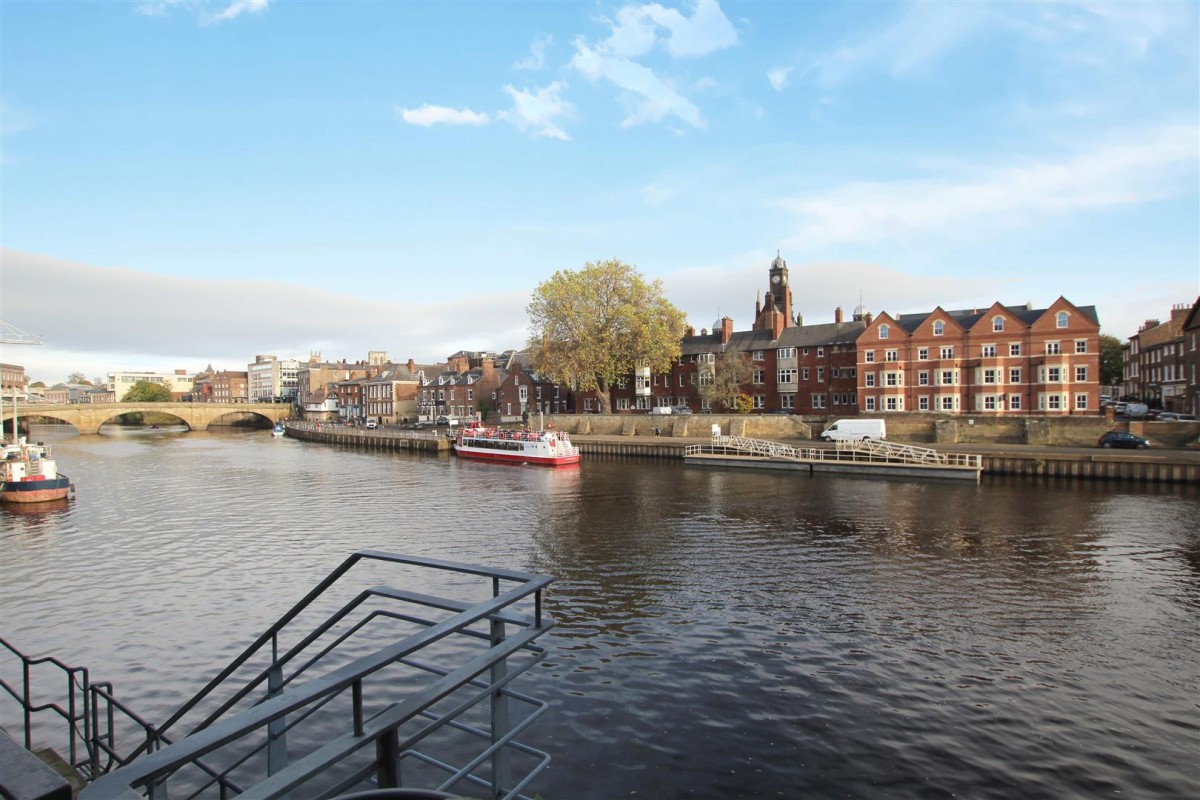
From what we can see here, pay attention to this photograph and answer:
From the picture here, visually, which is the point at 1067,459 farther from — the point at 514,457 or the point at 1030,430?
the point at 514,457

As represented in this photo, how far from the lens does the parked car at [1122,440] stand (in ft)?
176

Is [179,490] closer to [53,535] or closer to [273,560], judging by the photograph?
[53,535]

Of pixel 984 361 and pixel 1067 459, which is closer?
pixel 1067 459

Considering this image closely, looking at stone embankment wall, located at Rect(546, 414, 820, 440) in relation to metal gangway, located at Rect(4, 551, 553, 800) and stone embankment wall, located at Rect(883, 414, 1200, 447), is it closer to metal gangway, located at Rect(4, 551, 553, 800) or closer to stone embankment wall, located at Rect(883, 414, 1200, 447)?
stone embankment wall, located at Rect(883, 414, 1200, 447)

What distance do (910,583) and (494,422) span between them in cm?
9374

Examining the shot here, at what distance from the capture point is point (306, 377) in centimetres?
17688

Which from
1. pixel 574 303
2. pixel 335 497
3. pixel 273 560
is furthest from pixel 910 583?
pixel 574 303

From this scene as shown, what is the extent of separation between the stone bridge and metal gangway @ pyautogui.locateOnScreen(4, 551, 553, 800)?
104723 mm

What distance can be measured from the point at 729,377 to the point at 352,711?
79976 millimetres

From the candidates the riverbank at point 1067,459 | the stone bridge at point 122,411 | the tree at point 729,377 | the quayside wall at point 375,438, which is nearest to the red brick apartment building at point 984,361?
the riverbank at point 1067,459

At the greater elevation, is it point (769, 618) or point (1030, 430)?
point (1030, 430)

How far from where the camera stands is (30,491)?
43.2 m

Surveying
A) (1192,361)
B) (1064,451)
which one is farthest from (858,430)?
(1192,361)

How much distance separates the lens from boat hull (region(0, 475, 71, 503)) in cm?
4291
